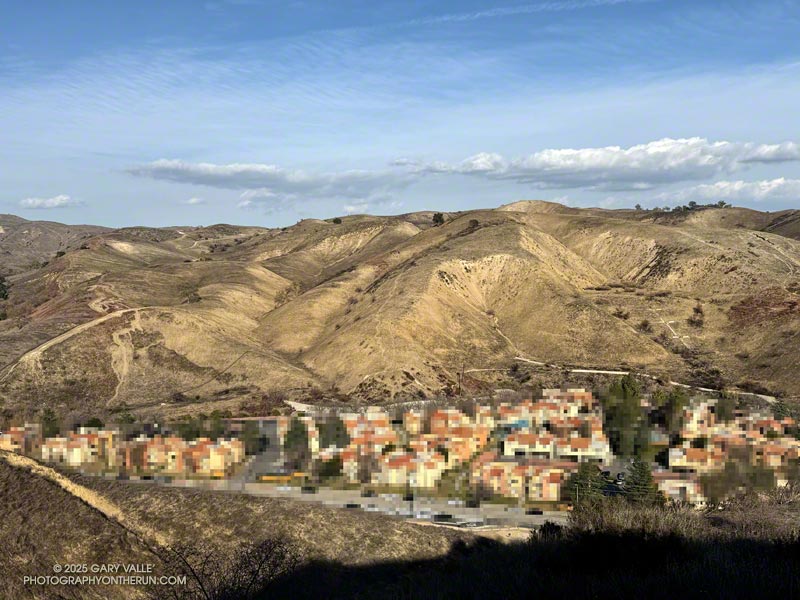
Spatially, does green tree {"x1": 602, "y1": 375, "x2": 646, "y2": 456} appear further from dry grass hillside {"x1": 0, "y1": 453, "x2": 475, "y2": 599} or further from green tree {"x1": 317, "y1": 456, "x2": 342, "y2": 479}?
dry grass hillside {"x1": 0, "y1": 453, "x2": 475, "y2": 599}

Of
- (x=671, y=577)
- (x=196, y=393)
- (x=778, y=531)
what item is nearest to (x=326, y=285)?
(x=196, y=393)

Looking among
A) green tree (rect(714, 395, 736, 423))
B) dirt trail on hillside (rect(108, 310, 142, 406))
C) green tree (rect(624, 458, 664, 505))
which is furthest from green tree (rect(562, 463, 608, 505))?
dirt trail on hillside (rect(108, 310, 142, 406))

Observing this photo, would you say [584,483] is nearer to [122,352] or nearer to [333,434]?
[333,434]

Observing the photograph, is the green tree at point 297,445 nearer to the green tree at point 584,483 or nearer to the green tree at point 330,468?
the green tree at point 330,468

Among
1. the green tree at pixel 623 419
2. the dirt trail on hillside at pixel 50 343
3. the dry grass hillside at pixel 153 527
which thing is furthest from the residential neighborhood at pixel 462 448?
the dirt trail on hillside at pixel 50 343

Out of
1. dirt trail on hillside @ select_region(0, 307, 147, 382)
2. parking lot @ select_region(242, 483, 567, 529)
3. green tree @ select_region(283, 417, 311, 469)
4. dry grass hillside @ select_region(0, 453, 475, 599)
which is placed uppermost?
dirt trail on hillside @ select_region(0, 307, 147, 382)

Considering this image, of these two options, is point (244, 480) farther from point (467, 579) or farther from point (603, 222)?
point (603, 222)
